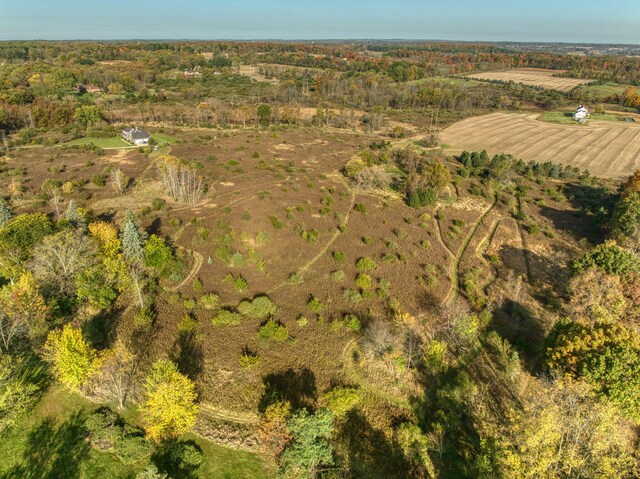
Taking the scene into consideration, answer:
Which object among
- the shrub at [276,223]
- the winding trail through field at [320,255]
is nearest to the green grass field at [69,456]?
the winding trail through field at [320,255]

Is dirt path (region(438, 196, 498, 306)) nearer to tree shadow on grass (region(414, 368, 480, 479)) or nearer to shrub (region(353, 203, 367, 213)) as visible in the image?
tree shadow on grass (region(414, 368, 480, 479))

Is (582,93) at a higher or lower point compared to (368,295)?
higher

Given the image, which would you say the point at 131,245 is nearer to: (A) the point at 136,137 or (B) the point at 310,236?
(B) the point at 310,236

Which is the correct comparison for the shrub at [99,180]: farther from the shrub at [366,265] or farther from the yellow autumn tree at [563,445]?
the yellow autumn tree at [563,445]

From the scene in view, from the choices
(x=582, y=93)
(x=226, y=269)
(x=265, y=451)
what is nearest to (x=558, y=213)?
(x=226, y=269)

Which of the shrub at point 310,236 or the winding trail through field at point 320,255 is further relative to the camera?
the shrub at point 310,236

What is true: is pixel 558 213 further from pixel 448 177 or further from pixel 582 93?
pixel 582 93
